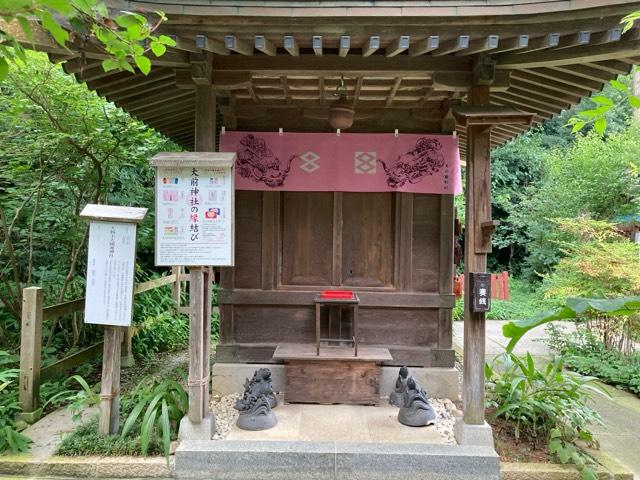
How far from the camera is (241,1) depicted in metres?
3.60

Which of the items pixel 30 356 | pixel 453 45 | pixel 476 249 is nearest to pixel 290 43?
pixel 453 45

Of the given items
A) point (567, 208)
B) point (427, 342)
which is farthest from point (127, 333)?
point (567, 208)

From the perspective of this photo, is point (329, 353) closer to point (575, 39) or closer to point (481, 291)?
point (481, 291)

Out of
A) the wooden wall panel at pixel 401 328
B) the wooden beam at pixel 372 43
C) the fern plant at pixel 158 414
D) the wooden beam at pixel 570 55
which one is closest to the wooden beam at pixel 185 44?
the wooden beam at pixel 372 43

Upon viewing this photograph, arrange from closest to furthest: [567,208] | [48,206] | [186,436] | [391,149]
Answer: [186,436]
[391,149]
[48,206]
[567,208]

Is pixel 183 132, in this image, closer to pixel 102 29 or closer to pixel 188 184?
pixel 188 184

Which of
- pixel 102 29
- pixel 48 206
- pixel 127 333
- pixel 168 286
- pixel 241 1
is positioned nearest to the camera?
pixel 102 29

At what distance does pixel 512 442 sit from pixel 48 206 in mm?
7399

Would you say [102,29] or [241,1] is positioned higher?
[241,1]

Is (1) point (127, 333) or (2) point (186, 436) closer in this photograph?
(2) point (186, 436)

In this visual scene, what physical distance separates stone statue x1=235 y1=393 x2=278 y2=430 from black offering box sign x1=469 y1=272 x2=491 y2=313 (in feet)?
7.84

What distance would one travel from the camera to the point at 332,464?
3.83m

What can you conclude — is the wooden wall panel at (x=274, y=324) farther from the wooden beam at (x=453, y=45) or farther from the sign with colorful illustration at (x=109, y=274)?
the wooden beam at (x=453, y=45)

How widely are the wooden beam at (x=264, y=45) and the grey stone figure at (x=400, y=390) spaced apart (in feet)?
12.5
